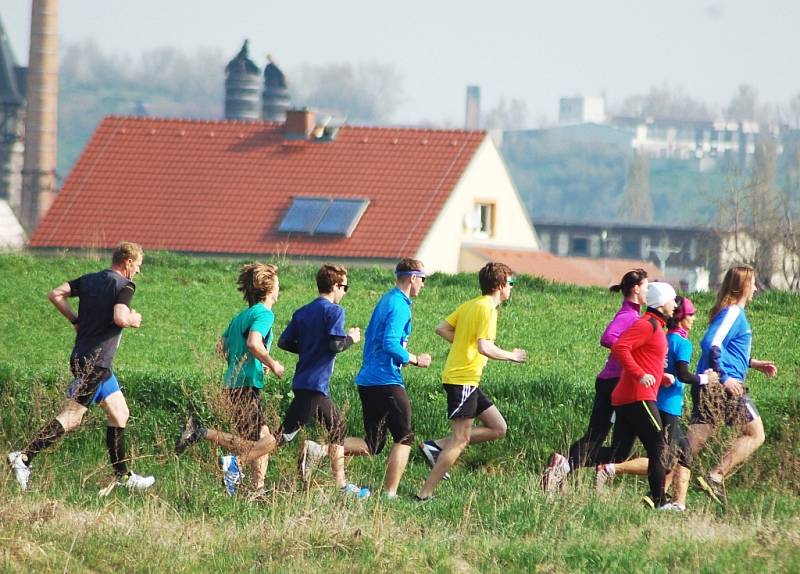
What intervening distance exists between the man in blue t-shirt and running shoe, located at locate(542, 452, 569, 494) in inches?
53.5

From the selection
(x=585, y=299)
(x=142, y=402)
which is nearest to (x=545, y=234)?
(x=585, y=299)

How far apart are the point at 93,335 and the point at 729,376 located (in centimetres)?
483

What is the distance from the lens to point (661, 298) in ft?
37.0

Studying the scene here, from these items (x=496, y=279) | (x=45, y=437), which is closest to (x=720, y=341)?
(x=496, y=279)

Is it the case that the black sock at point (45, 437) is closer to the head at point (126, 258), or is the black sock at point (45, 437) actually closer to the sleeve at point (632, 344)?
the head at point (126, 258)

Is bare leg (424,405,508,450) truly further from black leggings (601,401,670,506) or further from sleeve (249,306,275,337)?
sleeve (249,306,275,337)

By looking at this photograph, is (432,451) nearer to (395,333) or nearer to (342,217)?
(395,333)

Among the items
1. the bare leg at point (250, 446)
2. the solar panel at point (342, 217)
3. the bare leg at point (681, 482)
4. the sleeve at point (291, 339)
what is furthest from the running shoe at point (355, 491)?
the solar panel at point (342, 217)

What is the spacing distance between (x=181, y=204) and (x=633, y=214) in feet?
503

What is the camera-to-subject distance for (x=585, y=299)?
22984 millimetres

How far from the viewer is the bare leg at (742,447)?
11.8m

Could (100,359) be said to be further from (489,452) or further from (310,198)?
(310,198)

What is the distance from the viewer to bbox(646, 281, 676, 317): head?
11.3 meters

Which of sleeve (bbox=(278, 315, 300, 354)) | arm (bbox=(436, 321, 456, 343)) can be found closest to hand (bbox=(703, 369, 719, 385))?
arm (bbox=(436, 321, 456, 343))
